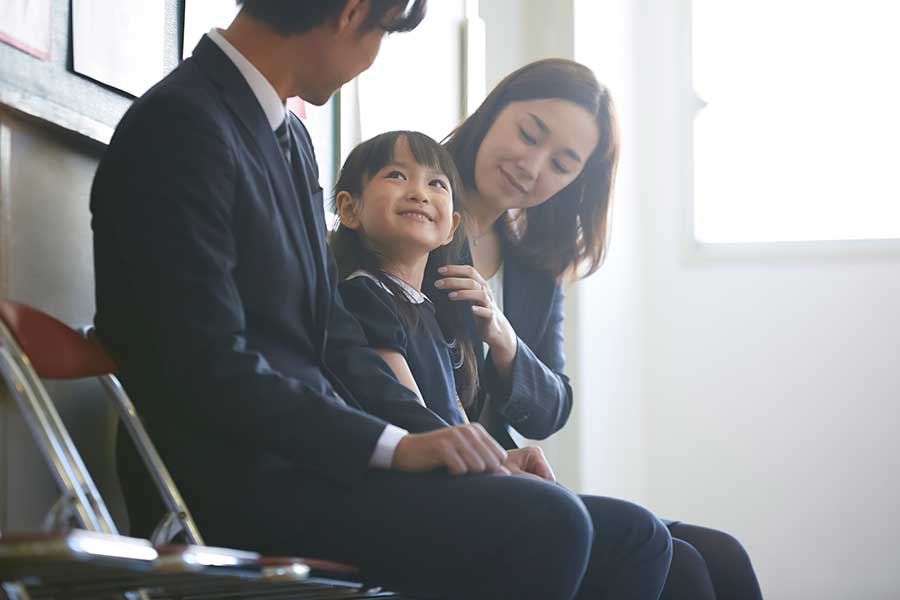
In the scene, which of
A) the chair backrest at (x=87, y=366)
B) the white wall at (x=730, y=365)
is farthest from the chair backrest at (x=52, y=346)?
the white wall at (x=730, y=365)

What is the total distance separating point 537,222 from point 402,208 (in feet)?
2.46

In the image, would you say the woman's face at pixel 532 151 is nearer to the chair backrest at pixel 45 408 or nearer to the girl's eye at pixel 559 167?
the girl's eye at pixel 559 167

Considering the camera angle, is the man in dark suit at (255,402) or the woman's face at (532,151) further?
the woman's face at (532,151)

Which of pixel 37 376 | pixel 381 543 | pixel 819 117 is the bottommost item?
pixel 381 543

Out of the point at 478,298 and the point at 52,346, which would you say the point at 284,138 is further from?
the point at 478,298

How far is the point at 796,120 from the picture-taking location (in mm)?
4340

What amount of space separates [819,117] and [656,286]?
2.70 feet

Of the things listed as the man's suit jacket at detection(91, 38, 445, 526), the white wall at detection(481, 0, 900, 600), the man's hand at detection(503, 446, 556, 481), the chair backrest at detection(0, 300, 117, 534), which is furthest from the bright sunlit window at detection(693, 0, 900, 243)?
the chair backrest at detection(0, 300, 117, 534)

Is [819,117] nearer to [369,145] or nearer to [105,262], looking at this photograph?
[369,145]

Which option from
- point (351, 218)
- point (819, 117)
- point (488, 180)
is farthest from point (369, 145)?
point (819, 117)

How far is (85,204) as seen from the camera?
1687mm

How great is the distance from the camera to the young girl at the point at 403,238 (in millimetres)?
1900

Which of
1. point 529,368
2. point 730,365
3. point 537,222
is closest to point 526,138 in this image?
point 537,222

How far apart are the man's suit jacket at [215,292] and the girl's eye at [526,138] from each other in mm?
984
